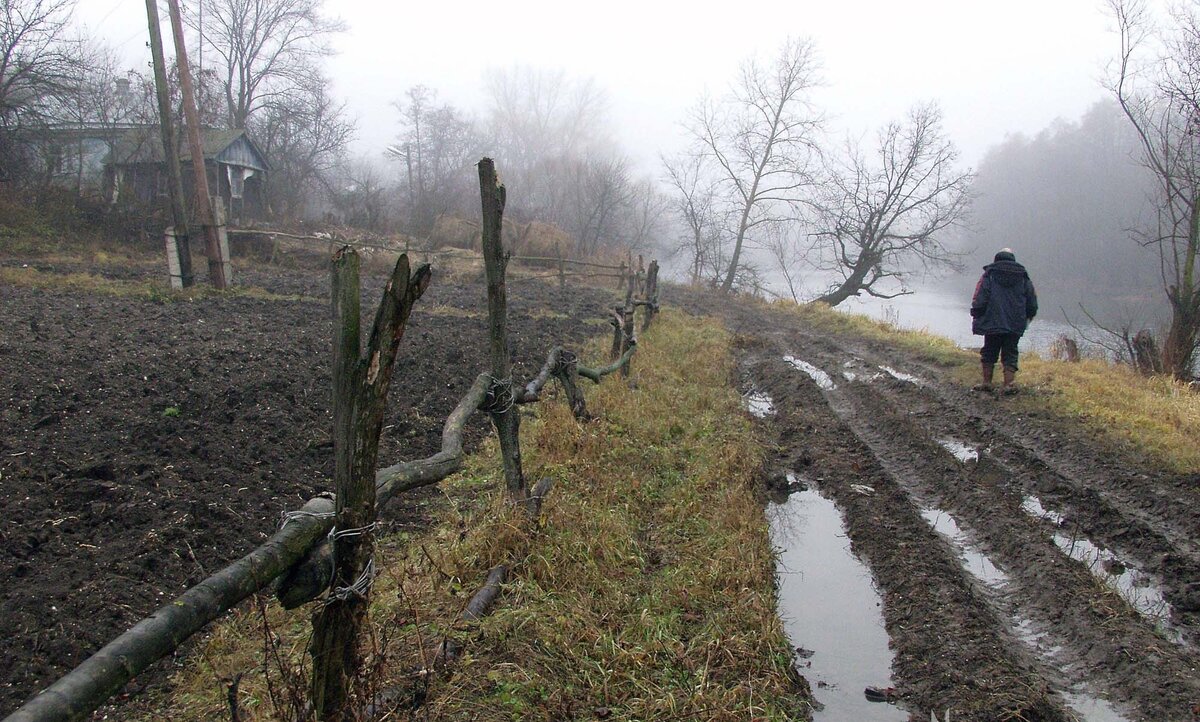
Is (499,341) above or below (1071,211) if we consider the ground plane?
below

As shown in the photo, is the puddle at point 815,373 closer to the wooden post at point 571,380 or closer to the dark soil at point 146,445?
the dark soil at point 146,445

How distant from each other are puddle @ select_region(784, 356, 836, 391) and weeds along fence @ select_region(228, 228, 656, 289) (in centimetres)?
619

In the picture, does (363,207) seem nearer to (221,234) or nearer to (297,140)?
(297,140)

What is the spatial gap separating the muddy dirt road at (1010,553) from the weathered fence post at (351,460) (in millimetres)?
2462

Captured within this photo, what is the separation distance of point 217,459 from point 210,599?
3709 millimetres

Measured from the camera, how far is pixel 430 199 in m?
35.9

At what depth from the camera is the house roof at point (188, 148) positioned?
81.6 ft

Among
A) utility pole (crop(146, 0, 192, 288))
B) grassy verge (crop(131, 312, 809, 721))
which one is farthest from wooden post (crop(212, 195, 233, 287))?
grassy verge (crop(131, 312, 809, 721))

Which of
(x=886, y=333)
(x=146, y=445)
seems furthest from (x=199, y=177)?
(x=886, y=333)

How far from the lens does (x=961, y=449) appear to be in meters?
7.04

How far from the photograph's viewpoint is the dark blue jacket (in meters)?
8.93

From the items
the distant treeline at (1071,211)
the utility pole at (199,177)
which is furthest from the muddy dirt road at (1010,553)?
the distant treeline at (1071,211)

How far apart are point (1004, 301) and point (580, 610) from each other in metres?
7.73

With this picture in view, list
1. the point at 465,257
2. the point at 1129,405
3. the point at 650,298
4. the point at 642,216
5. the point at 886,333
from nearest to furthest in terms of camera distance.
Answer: the point at 1129,405 → the point at 650,298 → the point at 886,333 → the point at 465,257 → the point at 642,216
